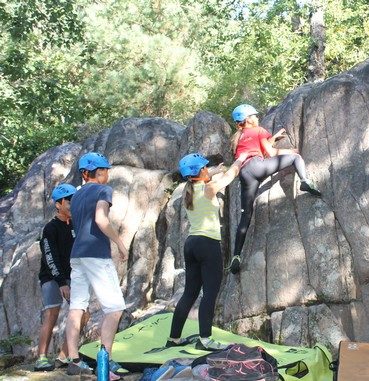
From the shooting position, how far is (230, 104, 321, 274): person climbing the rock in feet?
31.8

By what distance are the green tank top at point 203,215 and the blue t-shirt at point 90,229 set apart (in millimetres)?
965

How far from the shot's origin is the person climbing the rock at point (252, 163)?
31.8ft

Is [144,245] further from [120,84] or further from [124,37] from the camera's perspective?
[124,37]

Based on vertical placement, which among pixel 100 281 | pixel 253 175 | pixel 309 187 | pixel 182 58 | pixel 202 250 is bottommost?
pixel 100 281

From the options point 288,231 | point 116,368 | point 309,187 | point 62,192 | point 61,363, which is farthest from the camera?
point 288,231

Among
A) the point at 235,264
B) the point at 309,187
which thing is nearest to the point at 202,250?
the point at 235,264

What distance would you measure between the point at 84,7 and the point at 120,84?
4788 mm

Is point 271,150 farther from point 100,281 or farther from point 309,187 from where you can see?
point 100,281

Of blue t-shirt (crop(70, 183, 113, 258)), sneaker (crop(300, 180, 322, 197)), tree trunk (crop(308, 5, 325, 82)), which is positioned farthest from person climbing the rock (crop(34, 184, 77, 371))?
tree trunk (crop(308, 5, 325, 82))

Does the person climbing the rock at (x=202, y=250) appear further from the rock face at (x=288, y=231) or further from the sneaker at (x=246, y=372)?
the rock face at (x=288, y=231)

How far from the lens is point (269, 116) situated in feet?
36.6

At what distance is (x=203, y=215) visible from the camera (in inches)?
288

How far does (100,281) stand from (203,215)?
1.28 metres

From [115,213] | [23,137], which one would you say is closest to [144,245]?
[115,213]
